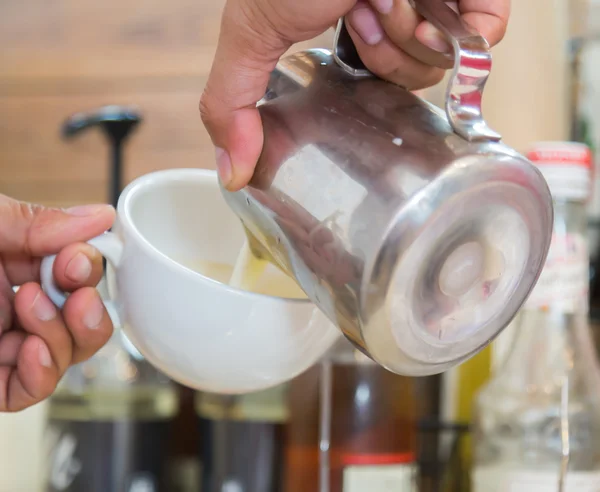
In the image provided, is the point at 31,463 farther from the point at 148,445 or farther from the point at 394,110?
the point at 394,110

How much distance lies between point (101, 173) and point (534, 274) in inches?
31.3

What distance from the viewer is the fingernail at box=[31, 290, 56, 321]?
0.48 meters

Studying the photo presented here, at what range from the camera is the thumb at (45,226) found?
1.61 feet

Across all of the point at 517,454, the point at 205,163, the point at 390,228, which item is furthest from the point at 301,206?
the point at 205,163

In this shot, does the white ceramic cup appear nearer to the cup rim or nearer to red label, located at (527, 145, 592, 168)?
the cup rim

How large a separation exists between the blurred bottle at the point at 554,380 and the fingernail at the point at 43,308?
13.5 inches

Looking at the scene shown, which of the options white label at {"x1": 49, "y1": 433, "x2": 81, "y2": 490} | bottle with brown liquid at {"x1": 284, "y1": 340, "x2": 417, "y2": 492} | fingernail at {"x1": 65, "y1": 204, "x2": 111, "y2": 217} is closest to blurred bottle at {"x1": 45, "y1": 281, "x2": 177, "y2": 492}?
white label at {"x1": 49, "y1": 433, "x2": 81, "y2": 490}

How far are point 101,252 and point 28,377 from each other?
Answer: 0.15 meters

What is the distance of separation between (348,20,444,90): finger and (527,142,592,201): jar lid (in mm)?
209

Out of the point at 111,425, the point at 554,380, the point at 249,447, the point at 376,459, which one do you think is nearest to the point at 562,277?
the point at 554,380

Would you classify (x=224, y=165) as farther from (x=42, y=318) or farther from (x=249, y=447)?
(x=249, y=447)

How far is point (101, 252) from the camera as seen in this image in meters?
0.42

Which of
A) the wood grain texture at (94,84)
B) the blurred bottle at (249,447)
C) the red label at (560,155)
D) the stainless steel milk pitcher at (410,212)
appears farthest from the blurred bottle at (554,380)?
the wood grain texture at (94,84)

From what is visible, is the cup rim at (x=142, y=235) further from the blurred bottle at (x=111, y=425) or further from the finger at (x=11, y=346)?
the blurred bottle at (x=111, y=425)
